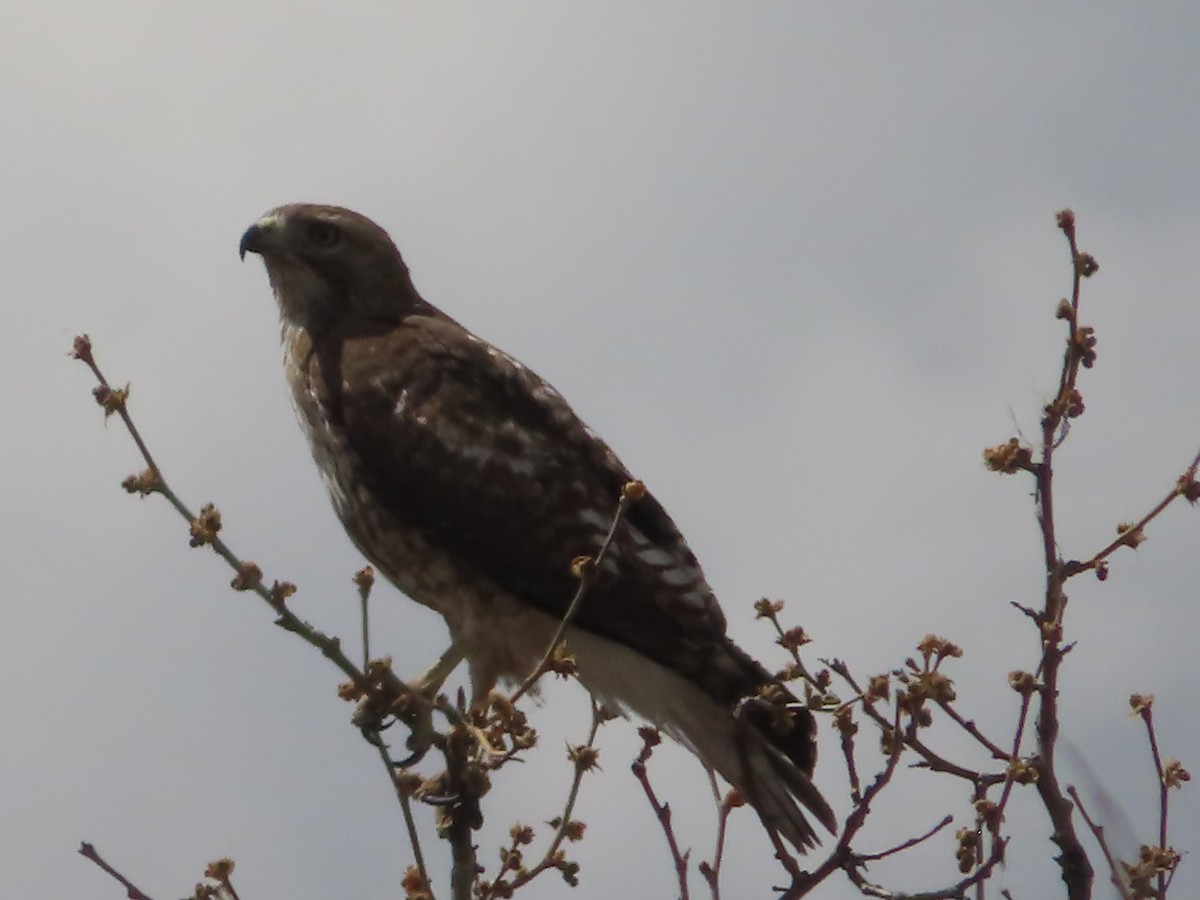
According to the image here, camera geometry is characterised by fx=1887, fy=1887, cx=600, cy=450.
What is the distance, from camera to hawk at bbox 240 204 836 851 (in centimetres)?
558

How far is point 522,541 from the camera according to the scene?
572cm

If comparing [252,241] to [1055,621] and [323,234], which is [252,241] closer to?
[323,234]

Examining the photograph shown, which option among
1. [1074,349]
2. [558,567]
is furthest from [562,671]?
[558,567]

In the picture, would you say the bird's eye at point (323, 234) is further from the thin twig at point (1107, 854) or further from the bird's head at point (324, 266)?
the thin twig at point (1107, 854)

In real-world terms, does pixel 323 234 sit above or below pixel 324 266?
above

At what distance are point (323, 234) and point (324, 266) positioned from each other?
0.13 metres

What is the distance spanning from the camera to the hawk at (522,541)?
558 centimetres

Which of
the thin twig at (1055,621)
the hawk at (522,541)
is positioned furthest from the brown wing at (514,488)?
the thin twig at (1055,621)

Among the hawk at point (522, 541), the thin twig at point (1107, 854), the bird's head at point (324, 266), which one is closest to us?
the thin twig at point (1107, 854)

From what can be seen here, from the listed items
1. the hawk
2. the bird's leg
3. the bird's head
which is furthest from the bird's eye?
the bird's leg

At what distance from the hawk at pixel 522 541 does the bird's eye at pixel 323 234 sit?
58 centimetres

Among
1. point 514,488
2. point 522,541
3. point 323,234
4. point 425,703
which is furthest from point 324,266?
point 425,703

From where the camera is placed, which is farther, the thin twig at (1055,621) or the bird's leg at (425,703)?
the bird's leg at (425,703)

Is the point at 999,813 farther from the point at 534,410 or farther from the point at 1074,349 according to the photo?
the point at 534,410
